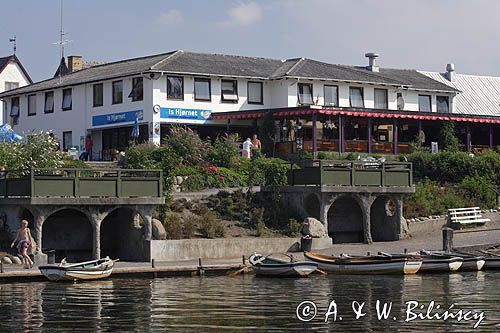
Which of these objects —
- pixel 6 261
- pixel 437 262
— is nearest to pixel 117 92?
pixel 6 261

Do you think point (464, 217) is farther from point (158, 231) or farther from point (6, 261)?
point (6, 261)

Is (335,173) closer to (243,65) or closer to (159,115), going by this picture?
(159,115)

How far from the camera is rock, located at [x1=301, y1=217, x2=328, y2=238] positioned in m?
46.4

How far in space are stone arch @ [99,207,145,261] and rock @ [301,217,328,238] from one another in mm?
6859

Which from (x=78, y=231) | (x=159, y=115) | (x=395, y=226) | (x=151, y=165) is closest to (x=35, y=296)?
(x=78, y=231)

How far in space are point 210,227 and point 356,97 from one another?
2578cm

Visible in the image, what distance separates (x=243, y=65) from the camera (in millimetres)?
69312

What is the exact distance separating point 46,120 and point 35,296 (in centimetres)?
4112

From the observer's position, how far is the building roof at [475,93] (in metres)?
80.6

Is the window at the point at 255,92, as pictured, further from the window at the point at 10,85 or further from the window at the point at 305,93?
the window at the point at 10,85

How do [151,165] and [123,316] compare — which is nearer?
[123,316]

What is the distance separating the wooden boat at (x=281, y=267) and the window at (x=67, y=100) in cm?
3417

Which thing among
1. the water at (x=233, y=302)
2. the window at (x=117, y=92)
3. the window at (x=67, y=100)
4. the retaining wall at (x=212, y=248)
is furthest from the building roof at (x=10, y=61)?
the water at (x=233, y=302)

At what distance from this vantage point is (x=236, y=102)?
2625 inches
